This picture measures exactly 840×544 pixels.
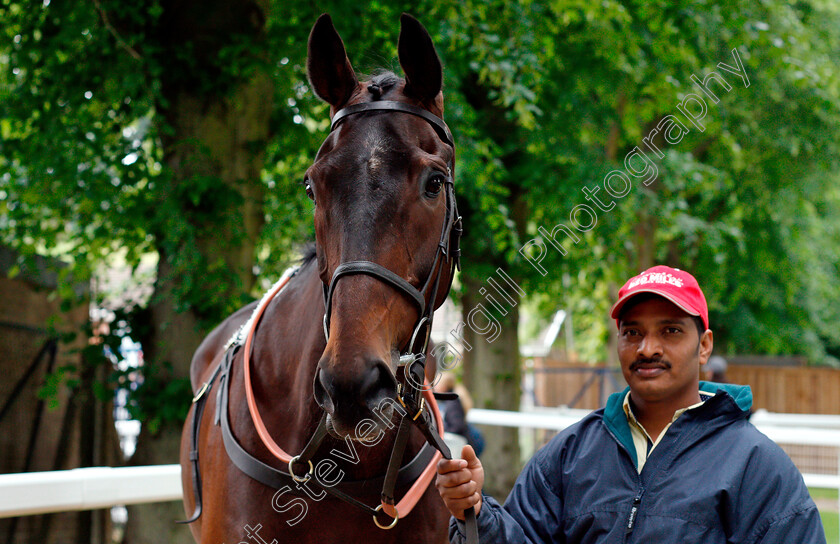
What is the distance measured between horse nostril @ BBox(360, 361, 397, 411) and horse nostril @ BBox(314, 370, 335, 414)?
90mm

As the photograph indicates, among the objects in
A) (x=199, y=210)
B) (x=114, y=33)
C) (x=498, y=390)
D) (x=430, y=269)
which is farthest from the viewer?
(x=498, y=390)

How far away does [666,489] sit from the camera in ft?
6.55

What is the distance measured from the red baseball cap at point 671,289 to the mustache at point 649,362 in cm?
15

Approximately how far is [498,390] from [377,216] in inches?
344

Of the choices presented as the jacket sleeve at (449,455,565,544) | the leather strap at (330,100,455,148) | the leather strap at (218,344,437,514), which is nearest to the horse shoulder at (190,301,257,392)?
the leather strap at (218,344,437,514)

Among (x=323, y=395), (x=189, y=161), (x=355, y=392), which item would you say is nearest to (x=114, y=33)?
(x=189, y=161)

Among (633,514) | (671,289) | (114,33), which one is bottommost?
(633,514)

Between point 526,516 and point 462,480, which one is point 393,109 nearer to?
point 462,480

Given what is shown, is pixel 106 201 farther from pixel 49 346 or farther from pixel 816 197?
pixel 816 197

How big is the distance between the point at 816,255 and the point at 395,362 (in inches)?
701

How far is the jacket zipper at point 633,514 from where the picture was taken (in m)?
2.00

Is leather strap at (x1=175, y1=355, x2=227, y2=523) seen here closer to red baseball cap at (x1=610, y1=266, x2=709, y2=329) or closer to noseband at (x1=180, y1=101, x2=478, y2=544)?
noseband at (x1=180, y1=101, x2=478, y2=544)

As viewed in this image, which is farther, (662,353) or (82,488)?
(82,488)

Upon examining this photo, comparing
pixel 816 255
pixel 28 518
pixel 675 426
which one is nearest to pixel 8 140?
pixel 28 518
